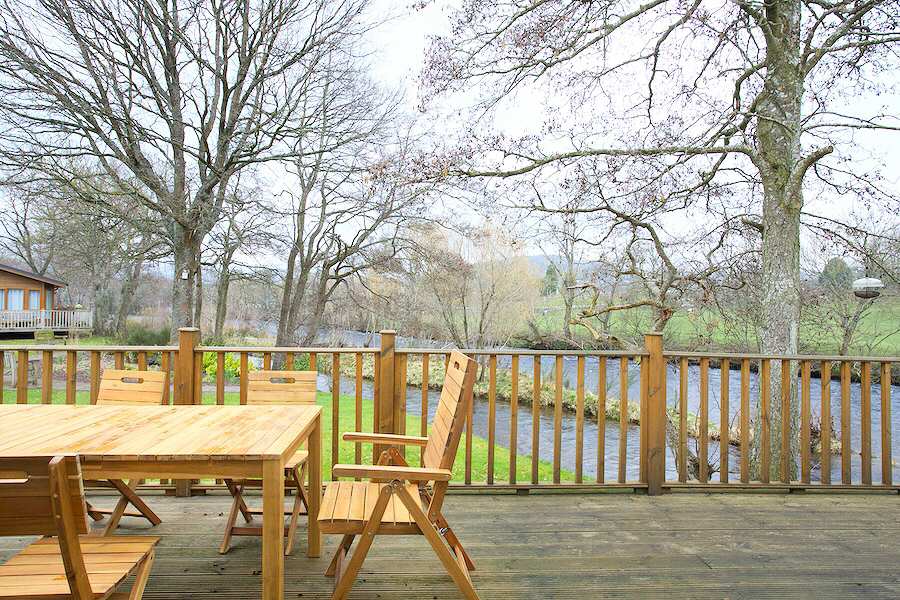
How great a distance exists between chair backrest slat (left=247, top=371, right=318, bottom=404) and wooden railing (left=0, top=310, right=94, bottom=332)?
10.5m

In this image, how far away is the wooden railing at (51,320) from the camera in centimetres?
1206

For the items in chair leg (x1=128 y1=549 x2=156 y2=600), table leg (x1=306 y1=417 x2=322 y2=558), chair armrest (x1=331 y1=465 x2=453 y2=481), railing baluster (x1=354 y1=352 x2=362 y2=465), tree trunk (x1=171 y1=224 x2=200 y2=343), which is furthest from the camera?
tree trunk (x1=171 y1=224 x2=200 y2=343)

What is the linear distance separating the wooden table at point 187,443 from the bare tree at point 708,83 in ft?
17.0

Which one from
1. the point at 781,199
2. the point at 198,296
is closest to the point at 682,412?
the point at 781,199

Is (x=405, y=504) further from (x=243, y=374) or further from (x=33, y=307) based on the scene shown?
(x=33, y=307)

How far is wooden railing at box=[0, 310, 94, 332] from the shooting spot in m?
12.1

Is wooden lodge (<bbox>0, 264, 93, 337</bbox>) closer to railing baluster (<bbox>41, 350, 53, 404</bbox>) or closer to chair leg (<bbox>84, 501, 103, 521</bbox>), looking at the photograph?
railing baluster (<bbox>41, 350, 53, 404</bbox>)

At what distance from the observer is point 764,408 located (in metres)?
4.20

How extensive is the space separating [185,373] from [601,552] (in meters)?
2.73

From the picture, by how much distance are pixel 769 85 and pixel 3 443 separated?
7187mm

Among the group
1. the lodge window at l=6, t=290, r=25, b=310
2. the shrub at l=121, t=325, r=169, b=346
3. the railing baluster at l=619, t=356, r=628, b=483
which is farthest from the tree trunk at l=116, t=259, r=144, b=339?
the railing baluster at l=619, t=356, r=628, b=483

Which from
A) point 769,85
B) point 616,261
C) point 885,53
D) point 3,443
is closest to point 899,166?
point 885,53

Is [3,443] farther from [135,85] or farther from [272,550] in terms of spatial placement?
[135,85]

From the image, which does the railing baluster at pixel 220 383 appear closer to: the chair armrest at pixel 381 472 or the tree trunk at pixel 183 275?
the chair armrest at pixel 381 472
